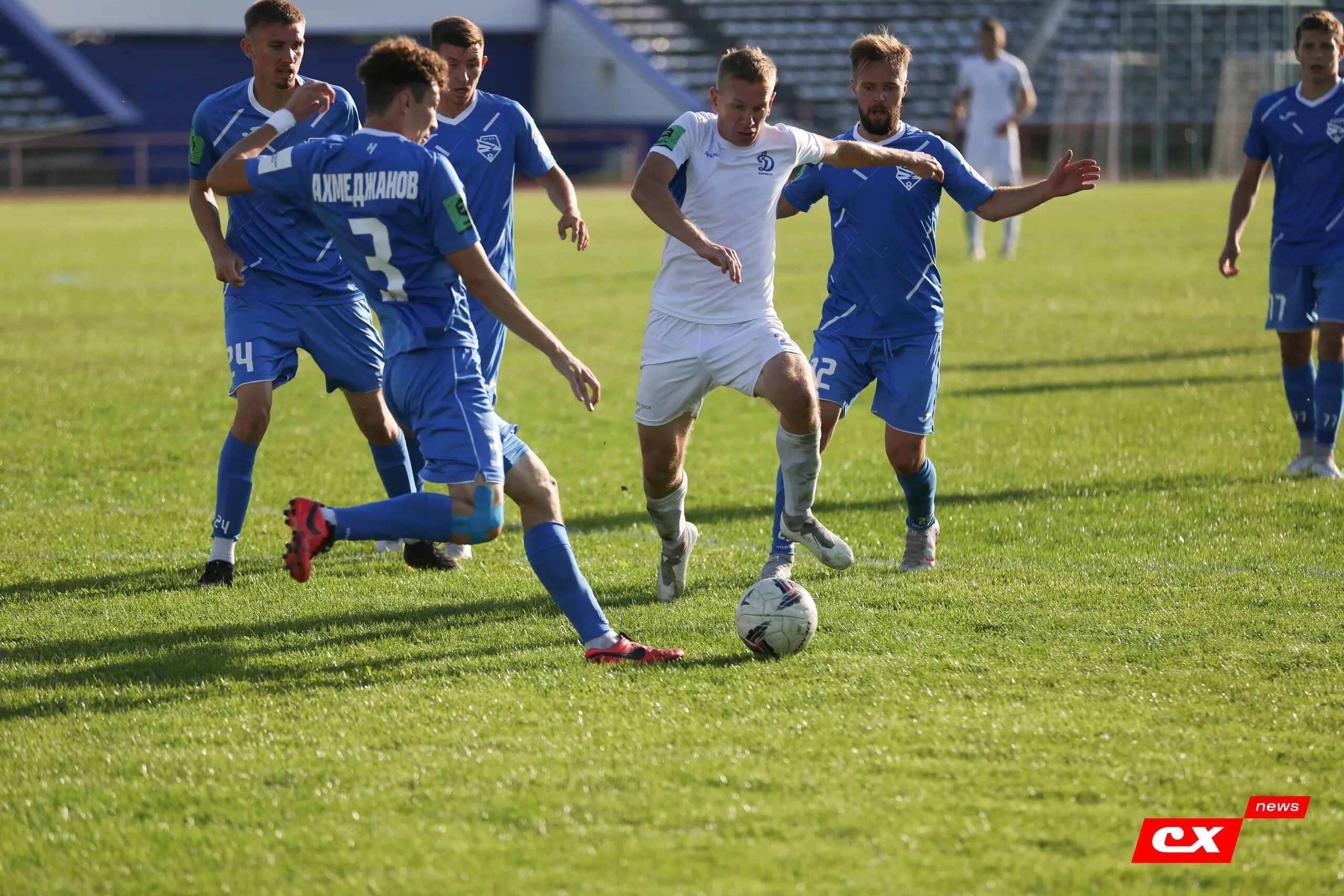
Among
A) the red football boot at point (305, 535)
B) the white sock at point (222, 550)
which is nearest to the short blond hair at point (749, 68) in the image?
the red football boot at point (305, 535)

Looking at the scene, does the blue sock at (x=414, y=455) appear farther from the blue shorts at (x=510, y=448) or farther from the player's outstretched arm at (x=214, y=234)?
the blue shorts at (x=510, y=448)

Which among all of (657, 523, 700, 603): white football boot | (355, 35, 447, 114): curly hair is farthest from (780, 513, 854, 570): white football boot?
→ (355, 35, 447, 114): curly hair

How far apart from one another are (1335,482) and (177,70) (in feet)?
122

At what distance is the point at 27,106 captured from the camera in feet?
120

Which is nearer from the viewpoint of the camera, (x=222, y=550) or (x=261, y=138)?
(x=261, y=138)

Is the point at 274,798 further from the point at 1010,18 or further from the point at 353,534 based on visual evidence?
the point at 1010,18

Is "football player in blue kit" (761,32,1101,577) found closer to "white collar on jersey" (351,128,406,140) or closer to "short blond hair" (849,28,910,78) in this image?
"short blond hair" (849,28,910,78)

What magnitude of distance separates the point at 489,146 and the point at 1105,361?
275 inches

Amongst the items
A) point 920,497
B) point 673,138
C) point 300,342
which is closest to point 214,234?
point 300,342

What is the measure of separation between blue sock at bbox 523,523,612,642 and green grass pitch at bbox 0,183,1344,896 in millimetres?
165

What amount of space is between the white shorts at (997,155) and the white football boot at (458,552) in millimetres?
14433

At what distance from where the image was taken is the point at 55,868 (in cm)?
335

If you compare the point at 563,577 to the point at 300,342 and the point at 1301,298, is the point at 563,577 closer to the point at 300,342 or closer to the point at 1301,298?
the point at 300,342

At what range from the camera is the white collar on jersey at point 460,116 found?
5.91 m
